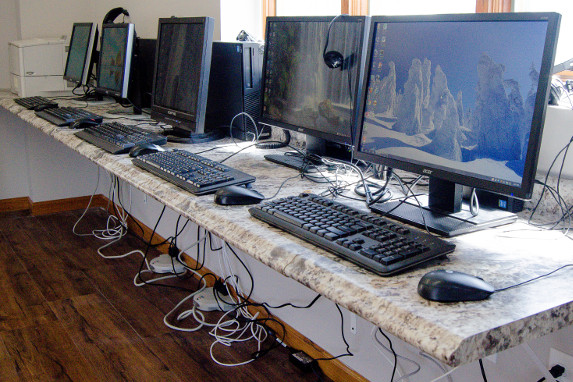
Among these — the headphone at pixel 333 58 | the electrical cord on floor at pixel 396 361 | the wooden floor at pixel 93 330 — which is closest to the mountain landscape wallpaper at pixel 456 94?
the headphone at pixel 333 58

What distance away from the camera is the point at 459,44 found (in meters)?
1.26

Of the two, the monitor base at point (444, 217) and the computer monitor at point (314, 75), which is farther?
the computer monitor at point (314, 75)

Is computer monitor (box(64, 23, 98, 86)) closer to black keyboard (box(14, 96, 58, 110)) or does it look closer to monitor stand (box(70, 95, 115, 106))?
monitor stand (box(70, 95, 115, 106))

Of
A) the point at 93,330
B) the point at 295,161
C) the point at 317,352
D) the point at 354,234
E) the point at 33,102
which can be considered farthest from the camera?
the point at 33,102

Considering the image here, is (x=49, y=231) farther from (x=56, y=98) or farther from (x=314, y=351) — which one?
(x=314, y=351)

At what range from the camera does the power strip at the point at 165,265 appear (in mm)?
3025

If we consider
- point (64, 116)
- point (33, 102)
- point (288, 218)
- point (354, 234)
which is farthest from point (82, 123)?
point (354, 234)

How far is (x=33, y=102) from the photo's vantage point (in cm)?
317

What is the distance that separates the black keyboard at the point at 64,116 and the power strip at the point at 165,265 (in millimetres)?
819

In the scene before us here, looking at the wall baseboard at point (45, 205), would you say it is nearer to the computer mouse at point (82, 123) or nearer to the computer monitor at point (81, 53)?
the computer monitor at point (81, 53)

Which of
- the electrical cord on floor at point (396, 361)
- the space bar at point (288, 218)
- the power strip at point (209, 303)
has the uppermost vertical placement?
the space bar at point (288, 218)

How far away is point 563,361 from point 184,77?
160cm

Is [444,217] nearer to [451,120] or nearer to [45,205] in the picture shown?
[451,120]

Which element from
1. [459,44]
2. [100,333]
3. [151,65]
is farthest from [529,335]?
[151,65]
